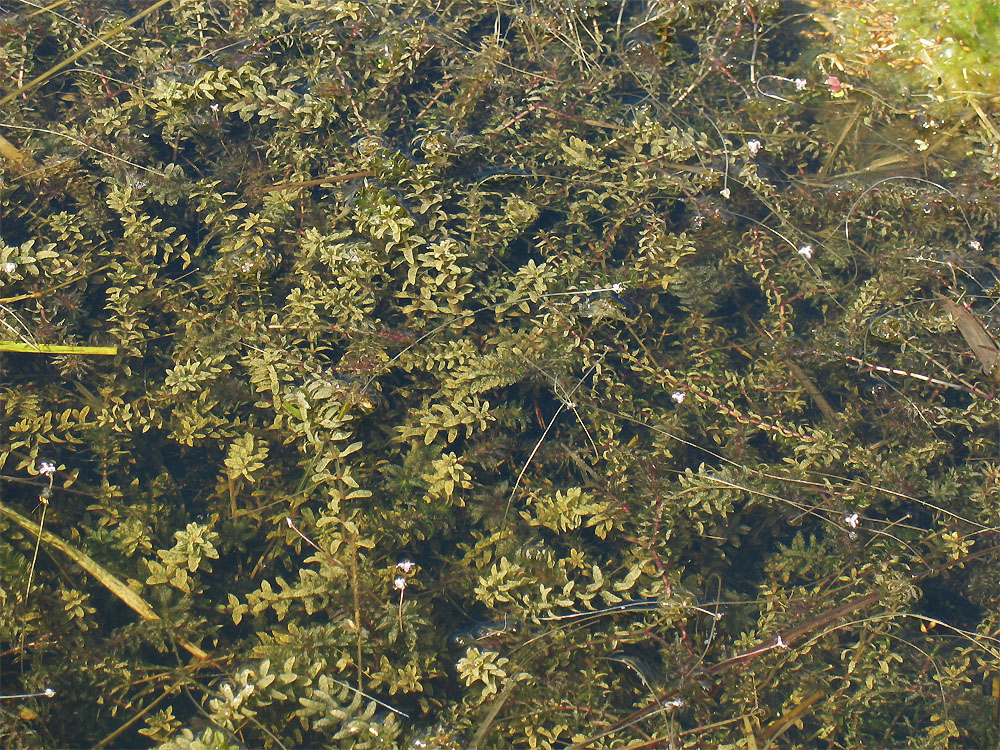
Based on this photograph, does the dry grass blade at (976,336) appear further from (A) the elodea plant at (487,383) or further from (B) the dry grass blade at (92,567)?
(B) the dry grass blade at (92,567)

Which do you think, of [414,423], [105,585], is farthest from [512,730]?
[105,585]

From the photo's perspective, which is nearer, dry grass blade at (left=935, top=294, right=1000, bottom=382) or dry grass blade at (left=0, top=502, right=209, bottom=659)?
dry grass blade at (left=0, top=502, right=209, bottom=659)

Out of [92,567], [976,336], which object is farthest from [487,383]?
[976,336]

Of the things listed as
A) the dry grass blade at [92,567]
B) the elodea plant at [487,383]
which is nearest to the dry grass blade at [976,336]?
the elodea plant at [487,383]

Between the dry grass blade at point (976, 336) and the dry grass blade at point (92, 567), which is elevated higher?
the dry grass blade at point (976, 336)

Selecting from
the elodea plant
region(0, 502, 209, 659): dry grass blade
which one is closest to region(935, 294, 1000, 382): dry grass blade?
the elodea plant

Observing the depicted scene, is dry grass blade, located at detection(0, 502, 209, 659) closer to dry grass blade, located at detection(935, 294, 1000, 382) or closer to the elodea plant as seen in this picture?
the elodea plant

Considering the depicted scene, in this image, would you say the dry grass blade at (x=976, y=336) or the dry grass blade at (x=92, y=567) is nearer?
the dry grass blade at (x=92, y=567)

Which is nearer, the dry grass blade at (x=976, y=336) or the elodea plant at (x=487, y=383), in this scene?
the elodea plant at (x=487, y=383)
